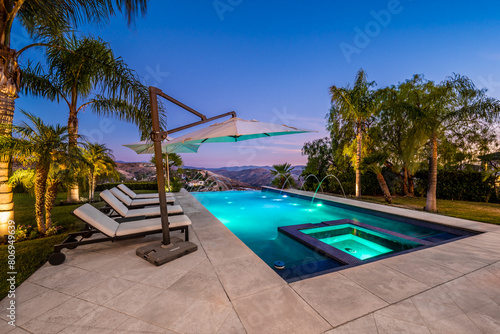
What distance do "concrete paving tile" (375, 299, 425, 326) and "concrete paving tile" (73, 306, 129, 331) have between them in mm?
2569

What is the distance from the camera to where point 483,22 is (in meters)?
12.0

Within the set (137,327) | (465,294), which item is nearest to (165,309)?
(137,327)

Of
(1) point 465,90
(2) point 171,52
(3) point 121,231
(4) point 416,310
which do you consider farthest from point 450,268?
(2) point 171,52

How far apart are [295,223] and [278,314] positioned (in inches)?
192

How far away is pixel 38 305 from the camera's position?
6.93 feet

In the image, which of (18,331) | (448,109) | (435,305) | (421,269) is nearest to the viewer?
(18,331)

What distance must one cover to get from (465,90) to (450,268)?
7.52 meters

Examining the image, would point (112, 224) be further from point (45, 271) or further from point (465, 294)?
point (465, 294)

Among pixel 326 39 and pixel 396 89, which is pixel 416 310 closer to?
pixel 396 89

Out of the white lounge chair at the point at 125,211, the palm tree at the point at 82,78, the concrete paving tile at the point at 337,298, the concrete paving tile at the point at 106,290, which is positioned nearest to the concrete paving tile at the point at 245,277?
the concrete paving tile at the point at 337,298

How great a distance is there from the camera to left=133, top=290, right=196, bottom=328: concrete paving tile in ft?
6.26

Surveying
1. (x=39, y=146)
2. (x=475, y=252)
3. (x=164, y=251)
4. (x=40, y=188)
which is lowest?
(x=475, y=252)

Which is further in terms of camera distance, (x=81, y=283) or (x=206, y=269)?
(x=206, y=269)

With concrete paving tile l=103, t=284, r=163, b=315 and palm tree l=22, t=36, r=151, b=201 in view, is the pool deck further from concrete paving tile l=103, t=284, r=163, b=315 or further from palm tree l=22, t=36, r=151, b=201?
palm tree l=22, t=36, r=151, b=201
